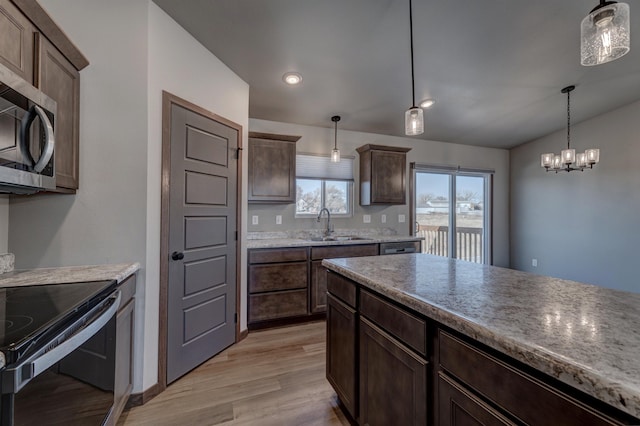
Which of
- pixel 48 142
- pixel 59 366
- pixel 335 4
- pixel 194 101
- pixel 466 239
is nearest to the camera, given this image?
pixel 59 366

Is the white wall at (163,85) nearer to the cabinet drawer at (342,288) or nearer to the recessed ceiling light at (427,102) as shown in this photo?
the cabinet drawer at (342,288)

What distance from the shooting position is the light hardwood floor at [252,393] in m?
1.72

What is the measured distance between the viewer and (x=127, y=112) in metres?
1.82

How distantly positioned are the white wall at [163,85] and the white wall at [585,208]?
5244 mm

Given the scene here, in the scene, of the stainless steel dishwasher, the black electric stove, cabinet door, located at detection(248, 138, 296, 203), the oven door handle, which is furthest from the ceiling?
the oven door handle

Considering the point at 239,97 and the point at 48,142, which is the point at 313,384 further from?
the point at 239,97

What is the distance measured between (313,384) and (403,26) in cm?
294

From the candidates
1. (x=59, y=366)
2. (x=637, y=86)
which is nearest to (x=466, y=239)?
(x=637, y=86)

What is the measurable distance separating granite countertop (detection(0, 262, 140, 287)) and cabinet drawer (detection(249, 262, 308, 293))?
51.0 inches

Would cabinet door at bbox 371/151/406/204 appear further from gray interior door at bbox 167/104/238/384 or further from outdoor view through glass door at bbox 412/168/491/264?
gray interior door at bbox 167/104/238/384

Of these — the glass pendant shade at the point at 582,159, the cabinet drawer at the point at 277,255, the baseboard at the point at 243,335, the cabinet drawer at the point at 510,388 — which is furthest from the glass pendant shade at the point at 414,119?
the glass pendant shade at the point at 582,159

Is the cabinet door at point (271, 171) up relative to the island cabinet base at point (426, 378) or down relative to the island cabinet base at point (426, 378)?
up

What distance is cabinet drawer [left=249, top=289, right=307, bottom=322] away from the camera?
9.52ft

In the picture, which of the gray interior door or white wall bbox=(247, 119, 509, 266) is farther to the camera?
white wall bbox=(247, 119, 509, 266)
